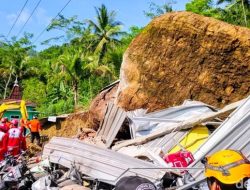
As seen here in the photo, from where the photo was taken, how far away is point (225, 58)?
10375 mm

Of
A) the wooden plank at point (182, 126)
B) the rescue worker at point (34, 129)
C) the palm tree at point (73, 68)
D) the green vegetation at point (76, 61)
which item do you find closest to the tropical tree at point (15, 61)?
the green vegetation at point (76, 61)

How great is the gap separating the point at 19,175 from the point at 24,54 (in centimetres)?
4630

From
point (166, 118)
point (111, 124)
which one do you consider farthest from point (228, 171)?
→ point (111, 124)

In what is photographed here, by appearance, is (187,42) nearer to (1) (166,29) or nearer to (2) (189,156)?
(1) (166,29)

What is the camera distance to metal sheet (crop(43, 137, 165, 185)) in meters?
6.82

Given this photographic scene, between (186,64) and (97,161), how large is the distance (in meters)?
4.10

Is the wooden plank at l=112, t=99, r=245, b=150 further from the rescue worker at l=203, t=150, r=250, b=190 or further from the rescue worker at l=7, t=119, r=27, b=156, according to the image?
the rescue worker at l=203, t=150, r=250, b=190

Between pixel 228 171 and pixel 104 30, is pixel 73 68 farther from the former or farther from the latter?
pixel 228 171

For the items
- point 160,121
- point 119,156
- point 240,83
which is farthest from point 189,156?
point 240,83

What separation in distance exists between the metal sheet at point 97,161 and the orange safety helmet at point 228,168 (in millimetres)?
3787

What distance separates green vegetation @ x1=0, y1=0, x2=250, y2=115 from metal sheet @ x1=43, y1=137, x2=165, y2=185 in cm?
1842

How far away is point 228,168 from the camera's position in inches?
99.3

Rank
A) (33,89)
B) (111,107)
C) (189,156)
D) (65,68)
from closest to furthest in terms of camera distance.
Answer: (189,156) → (111,107) → (65,68) → (33,89)

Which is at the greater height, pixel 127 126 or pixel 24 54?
pixel 24 54
